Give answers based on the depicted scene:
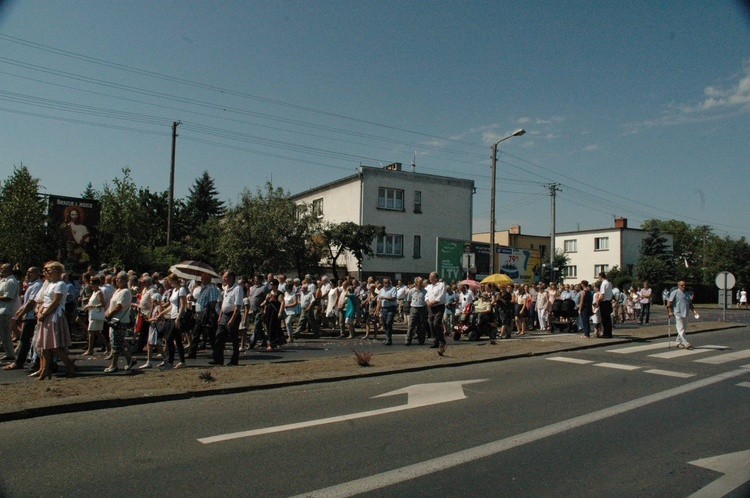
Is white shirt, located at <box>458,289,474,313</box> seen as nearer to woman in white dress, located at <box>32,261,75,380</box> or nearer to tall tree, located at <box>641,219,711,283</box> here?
woman in white dress, located at <box>32,261,75,380</box>

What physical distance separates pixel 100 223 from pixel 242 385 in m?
21.4

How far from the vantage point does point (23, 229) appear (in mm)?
23156

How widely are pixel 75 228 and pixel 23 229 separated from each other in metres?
1.97

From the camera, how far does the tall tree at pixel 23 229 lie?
22.8 m

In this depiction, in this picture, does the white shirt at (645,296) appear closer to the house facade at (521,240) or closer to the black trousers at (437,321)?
the black trousers at (437,321)

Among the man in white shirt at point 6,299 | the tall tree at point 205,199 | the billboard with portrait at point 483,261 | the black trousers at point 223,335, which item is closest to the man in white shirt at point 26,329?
the man in white shirt at point 6,299

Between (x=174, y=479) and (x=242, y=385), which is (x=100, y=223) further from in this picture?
(x=174, y=479)

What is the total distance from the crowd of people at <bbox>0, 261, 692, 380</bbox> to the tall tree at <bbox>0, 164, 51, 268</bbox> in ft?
28.0

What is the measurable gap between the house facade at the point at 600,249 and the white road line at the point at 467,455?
57626mm

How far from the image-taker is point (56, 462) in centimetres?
505

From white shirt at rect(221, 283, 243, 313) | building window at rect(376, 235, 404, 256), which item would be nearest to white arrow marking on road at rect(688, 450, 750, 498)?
white shirt at rect(221, 283, 243, 313)

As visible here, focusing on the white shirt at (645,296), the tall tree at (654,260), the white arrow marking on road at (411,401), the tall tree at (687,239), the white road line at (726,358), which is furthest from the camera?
the tall tree at (687,239)

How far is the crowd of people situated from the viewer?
950cm

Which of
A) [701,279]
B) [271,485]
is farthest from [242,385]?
[701,279]
